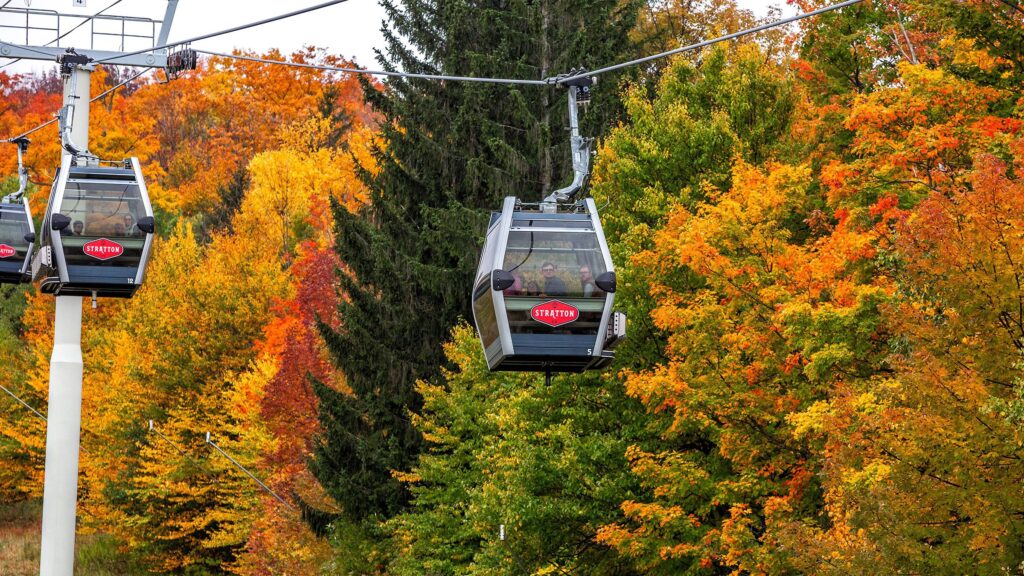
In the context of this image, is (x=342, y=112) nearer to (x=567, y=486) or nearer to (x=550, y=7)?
(x=550, y=7)

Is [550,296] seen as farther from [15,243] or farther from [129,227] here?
[15,243]

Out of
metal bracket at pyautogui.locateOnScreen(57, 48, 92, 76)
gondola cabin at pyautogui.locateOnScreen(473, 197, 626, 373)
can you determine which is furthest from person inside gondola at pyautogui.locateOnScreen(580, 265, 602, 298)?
metal bracket at pyautogui.locateOnScreen(57, 48, 92, 76)

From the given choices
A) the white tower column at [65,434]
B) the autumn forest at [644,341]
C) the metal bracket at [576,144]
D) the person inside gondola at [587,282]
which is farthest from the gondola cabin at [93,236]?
the person inside gondola at [587,282]

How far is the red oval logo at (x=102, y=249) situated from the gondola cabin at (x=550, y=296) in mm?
6648

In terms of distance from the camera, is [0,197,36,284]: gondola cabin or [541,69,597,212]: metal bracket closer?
[541,69,597,212]: metal bracket

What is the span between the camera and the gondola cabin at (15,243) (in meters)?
30.2

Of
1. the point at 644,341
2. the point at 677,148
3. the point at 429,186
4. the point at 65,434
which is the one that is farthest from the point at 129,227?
the point at 429,186

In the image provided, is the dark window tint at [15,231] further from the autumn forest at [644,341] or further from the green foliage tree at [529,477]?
the green foliage tree at [529,477]

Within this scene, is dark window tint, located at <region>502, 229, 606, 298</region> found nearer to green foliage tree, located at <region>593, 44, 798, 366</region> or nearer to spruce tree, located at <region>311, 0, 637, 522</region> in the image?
green foliage tree, located at <region>593, 44, 798, 366</region>

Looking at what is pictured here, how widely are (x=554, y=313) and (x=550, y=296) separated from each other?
19 cm

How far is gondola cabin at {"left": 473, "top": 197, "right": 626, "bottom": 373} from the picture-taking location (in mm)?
15508

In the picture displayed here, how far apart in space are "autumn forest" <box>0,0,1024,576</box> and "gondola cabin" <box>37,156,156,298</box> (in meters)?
6.07

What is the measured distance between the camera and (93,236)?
20.1 meters

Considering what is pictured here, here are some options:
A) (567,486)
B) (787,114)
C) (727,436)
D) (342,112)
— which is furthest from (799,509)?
(342,112)
